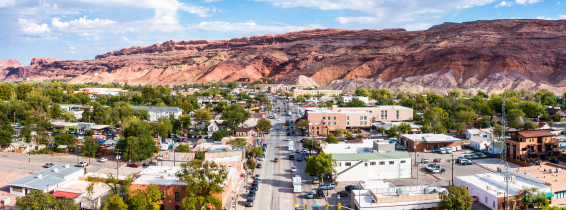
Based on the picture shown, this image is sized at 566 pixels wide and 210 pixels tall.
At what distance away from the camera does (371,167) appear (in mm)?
33375

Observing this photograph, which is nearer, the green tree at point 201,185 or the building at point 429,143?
the green tree at point 201,185

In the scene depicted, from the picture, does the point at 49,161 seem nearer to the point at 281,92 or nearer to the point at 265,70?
the point at 281,92

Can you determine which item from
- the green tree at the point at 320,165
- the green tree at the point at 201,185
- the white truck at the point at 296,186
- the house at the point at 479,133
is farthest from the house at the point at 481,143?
the green tree at the point at 201,185

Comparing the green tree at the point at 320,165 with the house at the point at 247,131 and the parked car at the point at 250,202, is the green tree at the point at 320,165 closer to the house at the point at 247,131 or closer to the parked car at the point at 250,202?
the parked car at the point at 250,202

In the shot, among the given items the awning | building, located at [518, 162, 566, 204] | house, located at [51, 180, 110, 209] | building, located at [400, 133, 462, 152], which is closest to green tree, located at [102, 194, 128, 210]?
house, located at [51, 180, 110, 209]

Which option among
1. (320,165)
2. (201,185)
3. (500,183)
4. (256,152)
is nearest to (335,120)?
(256,152)

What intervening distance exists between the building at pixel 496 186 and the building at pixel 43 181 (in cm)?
2962

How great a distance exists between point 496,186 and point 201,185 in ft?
66.1

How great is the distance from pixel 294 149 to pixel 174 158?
56.5ft

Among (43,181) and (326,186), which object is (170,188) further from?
(326,186)

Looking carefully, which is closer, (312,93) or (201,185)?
(201,185)

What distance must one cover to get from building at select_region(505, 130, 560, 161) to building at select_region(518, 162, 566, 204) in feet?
19.6

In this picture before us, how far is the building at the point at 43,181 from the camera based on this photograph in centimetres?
2782

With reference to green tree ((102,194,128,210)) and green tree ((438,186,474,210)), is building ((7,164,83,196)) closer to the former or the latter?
green tree ((102,194,128,210))
